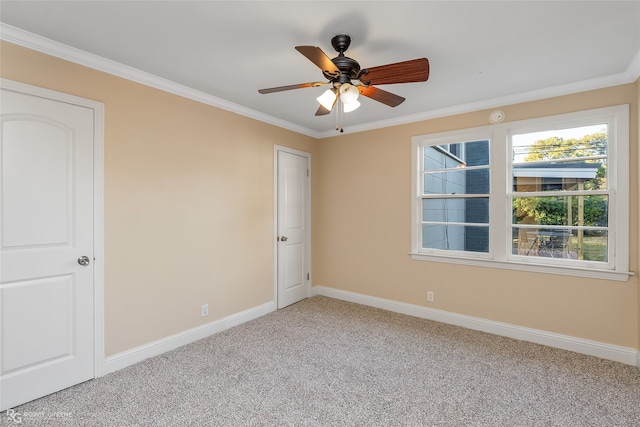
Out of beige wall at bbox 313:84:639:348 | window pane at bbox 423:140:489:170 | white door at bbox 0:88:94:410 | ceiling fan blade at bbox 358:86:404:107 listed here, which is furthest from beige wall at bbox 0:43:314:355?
window pane at bbox 423:140:489:170

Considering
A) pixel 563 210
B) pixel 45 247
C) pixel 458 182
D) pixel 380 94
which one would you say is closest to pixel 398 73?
pixel 380 94

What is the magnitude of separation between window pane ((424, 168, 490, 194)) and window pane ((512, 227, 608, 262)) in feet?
1.89

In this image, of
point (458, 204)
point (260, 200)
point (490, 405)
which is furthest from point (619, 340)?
point (260, 200)

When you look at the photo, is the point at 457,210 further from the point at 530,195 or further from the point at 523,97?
the point at 523,97

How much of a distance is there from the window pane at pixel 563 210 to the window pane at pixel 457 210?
0.97 feet

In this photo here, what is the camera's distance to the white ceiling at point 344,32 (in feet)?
5.83

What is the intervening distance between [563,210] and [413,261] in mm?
1577

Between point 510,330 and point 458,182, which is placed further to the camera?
point 458,182

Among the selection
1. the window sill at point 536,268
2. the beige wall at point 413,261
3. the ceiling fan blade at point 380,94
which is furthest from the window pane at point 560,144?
the ceiling fan blade at point 380,94

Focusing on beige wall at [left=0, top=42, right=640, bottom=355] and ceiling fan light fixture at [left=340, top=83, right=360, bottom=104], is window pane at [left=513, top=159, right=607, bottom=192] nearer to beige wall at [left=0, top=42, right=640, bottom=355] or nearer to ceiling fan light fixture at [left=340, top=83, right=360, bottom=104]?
beige wall at [left=0, top=42, right=640, bottom=355]

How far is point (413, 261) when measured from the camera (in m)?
3.77

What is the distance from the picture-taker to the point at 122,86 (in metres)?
2.51

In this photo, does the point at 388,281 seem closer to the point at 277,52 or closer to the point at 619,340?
the point at 619,340

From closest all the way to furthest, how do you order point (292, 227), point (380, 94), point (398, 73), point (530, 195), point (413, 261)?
point (398, 73)
point (380, 94)
point (530, 195)
point (413, 261)
point (292, 227)
